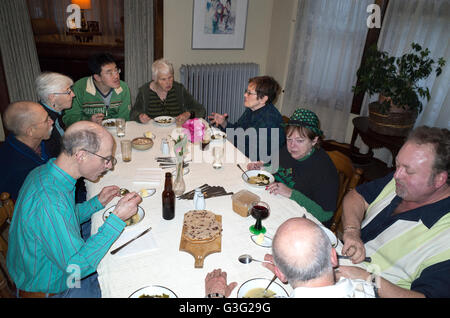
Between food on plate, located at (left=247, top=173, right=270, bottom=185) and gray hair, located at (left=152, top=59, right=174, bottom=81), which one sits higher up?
gray hair, located at (left=152, top=59, right=174, bottom=81)

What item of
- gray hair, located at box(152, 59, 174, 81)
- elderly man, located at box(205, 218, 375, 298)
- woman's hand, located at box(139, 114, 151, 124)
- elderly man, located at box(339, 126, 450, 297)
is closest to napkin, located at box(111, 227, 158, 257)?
elderly man, located at box(205, 218, 375, 298)

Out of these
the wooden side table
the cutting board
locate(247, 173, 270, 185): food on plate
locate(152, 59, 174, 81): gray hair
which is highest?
locate(152, 59, 174, 81): gray hair

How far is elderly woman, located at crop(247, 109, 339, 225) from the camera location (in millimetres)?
2166

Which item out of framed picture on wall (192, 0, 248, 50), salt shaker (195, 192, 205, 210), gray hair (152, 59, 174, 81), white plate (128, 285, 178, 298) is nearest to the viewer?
white plate (128, 285, 178, 298)

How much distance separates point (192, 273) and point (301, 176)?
3.91ft

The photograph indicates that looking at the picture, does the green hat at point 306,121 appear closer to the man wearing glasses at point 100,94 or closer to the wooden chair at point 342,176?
the wooden chair at point 342,176

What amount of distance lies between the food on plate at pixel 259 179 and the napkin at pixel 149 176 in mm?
684

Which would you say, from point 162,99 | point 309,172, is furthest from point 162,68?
point 309,172

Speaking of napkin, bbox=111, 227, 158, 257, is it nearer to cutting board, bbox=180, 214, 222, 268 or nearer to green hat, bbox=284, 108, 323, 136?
cutting board, bbox=180, 214, 222, 268

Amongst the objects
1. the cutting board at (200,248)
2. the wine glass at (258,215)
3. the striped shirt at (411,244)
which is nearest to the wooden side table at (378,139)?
the striped shirt at (411,244)

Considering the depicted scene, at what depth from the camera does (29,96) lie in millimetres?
4531

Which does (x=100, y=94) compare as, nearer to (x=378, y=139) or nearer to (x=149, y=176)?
(x=149, y=176)

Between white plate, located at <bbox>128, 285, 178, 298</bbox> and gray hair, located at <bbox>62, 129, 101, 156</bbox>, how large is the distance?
29.7 inches

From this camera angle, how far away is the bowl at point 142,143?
9.11 ft
